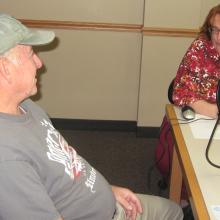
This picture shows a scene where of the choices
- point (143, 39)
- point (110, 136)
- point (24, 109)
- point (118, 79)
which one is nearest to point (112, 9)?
point (143, 39)

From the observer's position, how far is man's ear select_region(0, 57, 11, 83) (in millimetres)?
1032

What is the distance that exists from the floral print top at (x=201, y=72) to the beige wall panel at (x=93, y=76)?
0.94m

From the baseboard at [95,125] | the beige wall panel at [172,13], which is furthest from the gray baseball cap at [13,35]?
the baseboard at [95,125]

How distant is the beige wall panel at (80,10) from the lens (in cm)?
271

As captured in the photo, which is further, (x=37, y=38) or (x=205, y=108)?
(x=205, y=108)

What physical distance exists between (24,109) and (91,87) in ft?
5.74

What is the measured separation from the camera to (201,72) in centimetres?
188

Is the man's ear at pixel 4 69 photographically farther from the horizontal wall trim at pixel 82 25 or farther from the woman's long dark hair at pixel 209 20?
the horizontal wall trim at pixel 82 25

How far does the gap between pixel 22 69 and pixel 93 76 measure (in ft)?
6.09

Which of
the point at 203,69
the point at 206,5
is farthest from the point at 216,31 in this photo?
the point at 206,5

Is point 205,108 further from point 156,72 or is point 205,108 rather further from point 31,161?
point 156,72

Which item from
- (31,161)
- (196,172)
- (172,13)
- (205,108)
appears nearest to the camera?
(31,161)

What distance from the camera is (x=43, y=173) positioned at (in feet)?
3.49

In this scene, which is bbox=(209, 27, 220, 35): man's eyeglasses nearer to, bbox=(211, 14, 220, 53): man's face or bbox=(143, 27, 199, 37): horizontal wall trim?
bbox=(211, 14, 220, 53): man's face
